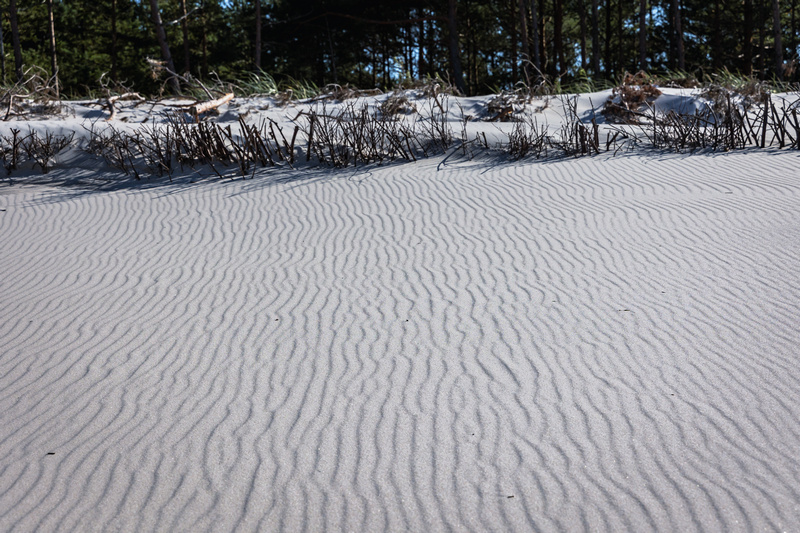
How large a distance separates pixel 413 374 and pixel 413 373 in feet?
0.04

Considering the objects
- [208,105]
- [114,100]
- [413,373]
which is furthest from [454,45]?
[413,373]

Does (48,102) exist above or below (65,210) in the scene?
above

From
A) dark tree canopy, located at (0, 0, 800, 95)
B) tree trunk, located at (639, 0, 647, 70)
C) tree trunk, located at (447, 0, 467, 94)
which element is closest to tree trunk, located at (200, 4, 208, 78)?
dark tree canopy, located at (0, 0, 800, 95)

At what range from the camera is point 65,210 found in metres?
8.84

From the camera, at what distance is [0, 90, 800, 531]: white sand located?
269 centimetres

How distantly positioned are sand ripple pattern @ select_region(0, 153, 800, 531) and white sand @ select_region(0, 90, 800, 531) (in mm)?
15

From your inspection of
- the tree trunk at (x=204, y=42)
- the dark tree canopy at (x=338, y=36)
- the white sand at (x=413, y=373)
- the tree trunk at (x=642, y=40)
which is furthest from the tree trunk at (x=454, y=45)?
the white sand at (x=413, y=373)

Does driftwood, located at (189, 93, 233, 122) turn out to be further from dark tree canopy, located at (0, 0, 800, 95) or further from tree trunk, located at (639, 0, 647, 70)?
tree trunk, located at (639, 0, 647, 70)

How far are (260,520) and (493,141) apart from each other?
9.58 meters

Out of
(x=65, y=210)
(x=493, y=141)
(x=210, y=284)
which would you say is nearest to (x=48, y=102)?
(x=65, y=210)

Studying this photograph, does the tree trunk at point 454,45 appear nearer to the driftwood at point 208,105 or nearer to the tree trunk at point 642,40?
the tree trunk at point 642,40

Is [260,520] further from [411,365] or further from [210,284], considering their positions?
[210,284]

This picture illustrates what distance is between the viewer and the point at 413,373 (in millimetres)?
3791

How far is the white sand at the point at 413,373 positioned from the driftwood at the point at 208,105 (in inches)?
230
